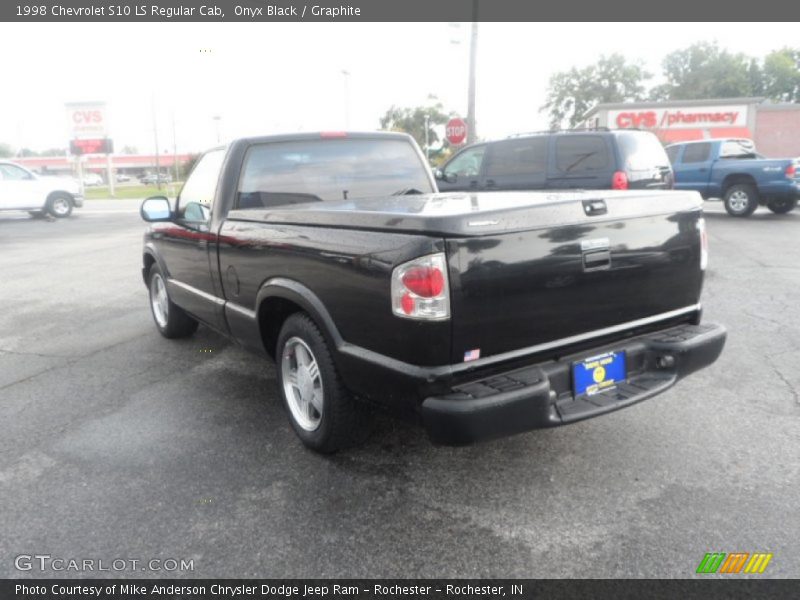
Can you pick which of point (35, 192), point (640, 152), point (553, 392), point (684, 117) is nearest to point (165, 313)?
point (553, 392)

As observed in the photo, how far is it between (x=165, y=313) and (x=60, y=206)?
17376mm

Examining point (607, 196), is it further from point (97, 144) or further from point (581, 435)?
point (97, 144)

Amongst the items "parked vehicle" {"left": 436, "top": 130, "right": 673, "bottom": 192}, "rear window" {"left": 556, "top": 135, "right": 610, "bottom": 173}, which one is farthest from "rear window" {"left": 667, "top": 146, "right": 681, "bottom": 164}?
"rear window" {"left": 556, "top": 135, "right": 610, "bottom": 173}

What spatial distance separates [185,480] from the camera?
304cm

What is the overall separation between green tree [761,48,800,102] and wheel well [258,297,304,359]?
71795 millimetres

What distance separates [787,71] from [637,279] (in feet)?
235

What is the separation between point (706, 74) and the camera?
197 feet

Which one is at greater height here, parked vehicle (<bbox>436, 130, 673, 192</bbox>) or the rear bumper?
parked vehicle (<bbox>436, 130, 673, 192</bbox>)

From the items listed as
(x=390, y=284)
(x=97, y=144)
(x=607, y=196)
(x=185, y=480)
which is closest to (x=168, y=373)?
(x=185, y=480)

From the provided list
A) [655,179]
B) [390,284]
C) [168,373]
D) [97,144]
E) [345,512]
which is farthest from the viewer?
[97,144]

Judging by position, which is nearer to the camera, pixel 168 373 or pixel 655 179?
pixel 168 373

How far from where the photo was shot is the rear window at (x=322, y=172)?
154 inches

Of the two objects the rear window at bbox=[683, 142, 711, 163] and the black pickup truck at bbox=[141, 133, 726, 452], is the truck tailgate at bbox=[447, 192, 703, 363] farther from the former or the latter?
the rear window at bbox=[683, 142, 711, 163]

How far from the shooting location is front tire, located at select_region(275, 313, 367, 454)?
2959mm
